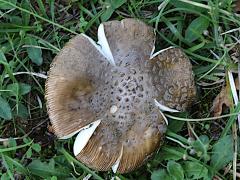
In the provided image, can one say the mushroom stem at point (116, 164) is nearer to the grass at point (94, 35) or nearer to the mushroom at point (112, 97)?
the mushroom at point (112, 97)

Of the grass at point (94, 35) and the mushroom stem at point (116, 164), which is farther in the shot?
the grass at point (94, 35)

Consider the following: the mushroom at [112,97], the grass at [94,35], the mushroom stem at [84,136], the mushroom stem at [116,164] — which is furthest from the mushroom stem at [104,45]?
the mushroom stem at [116,164]

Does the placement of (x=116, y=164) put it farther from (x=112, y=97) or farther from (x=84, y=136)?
(x=112, y=97)

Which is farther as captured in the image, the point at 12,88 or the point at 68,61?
the point at 12,88

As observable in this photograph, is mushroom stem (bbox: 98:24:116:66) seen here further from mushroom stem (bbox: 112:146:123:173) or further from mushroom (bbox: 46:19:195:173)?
mushroom stem (bbox: 112:146:123:173)

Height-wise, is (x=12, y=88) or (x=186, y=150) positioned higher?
(x=12, y=88)

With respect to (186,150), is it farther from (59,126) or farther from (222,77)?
(59,126)

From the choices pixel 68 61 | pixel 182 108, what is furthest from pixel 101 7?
pixel 182 108

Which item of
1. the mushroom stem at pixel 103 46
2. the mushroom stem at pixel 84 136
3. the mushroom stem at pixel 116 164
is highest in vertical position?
the mushroom stem at pixel 103 46
